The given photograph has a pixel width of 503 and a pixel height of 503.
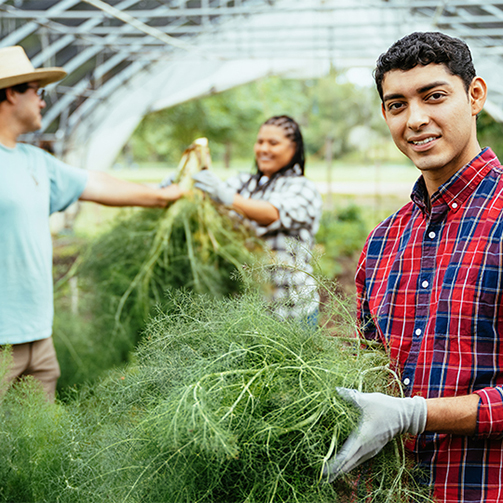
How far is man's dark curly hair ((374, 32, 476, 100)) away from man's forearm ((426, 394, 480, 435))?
587 mm

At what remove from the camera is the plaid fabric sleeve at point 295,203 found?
248 cm

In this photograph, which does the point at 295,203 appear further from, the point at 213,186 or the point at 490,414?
the point at 490,414

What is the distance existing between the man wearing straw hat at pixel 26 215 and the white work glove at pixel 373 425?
142cm

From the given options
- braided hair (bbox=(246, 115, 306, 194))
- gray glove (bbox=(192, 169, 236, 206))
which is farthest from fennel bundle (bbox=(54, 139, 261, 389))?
braided hair (bbox=(246, 115, 306, 194))

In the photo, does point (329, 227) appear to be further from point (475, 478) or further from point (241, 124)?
point (241, 124)

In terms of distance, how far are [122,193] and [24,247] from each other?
0.52m

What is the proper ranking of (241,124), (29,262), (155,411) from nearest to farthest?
(155,411) → (29,262) → (241,124)

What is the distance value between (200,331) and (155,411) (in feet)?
0.65

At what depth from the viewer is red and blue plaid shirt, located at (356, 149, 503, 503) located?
1000mm

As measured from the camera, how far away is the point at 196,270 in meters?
2.49

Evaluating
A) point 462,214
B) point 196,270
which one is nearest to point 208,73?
point 196,270

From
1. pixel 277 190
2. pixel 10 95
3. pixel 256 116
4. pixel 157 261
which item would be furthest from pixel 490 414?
pixel 256 116

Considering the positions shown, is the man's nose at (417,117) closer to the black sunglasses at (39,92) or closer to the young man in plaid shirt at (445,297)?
the young man in plaid shirt at (445,297)

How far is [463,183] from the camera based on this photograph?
109cm
